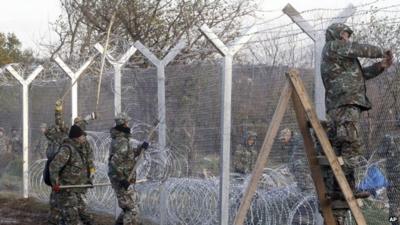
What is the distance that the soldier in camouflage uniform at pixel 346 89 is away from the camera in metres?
6.63

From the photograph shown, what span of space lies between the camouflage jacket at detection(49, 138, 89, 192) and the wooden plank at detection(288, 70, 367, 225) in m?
4.80

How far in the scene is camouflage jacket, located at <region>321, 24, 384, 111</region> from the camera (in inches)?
266

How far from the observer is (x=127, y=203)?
1084 cm

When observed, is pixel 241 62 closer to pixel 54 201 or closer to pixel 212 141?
pixel 212 141

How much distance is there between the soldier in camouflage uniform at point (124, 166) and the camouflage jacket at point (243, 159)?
142cm

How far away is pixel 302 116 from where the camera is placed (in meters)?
6.73

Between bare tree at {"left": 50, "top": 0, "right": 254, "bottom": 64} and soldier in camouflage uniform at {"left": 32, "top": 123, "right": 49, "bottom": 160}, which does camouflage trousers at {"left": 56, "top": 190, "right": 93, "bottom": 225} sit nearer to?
soldier in camouflage uniform at {"left": 32, "top": 123, "right": 49, "bottom": 160}

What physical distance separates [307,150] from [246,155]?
2978mm

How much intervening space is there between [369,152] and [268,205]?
1.66 metres

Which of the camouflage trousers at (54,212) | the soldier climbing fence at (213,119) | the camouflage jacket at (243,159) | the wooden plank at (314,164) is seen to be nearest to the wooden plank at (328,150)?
the wooden plank at (314,164)

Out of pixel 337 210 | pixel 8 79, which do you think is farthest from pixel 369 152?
pixel 8 79

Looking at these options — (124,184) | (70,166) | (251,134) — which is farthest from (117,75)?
(251,134)

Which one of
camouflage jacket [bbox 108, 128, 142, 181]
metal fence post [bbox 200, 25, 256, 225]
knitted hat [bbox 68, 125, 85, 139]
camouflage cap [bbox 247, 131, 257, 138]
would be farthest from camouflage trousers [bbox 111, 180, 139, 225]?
camouflage cap [bbox 247, 131, 257, 138]

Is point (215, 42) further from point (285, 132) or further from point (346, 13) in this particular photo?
point (346, 13)
